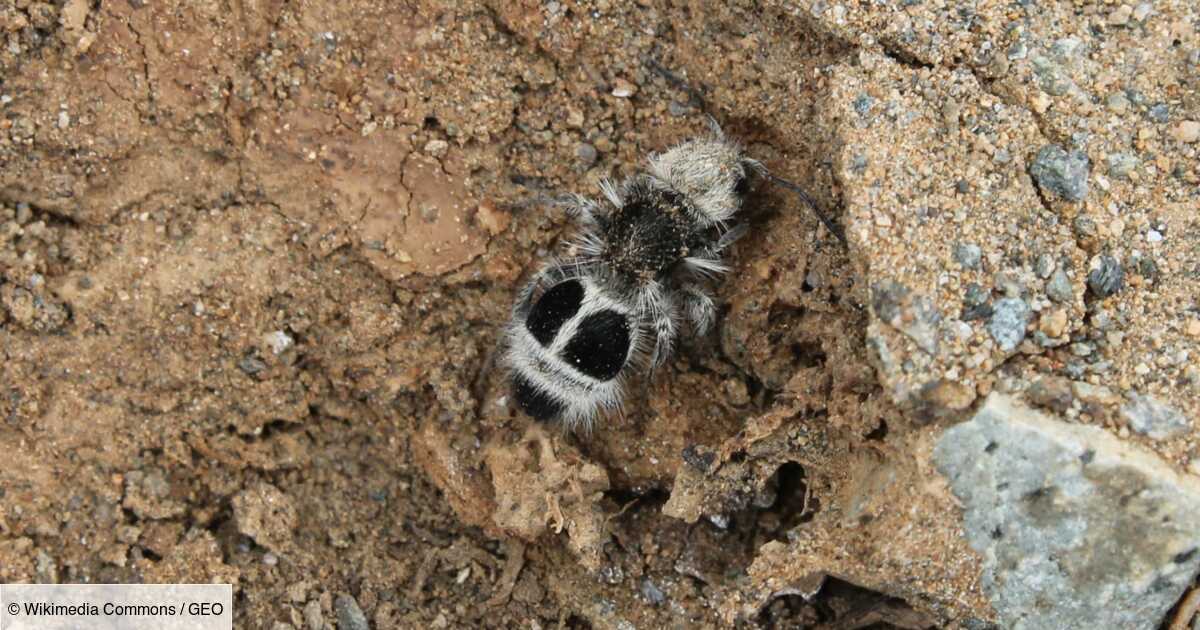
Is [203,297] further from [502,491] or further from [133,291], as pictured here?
[502,491]

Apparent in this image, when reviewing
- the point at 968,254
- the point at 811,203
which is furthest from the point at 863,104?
the point at 968,254

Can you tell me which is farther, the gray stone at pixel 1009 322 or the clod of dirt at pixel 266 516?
the clod of dirt at pixel 266 516

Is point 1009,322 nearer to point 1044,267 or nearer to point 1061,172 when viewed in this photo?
point 1044,267

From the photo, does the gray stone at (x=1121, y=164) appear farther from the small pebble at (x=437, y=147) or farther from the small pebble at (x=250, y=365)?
the small pebble at (x=250, y=365)

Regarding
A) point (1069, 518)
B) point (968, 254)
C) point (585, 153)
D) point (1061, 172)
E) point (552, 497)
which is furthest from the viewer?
point (585, 153)

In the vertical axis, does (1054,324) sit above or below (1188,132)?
below

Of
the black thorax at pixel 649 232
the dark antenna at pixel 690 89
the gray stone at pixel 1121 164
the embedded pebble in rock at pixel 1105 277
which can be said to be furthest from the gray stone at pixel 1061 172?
A: the black thorax at pixel 649 232
